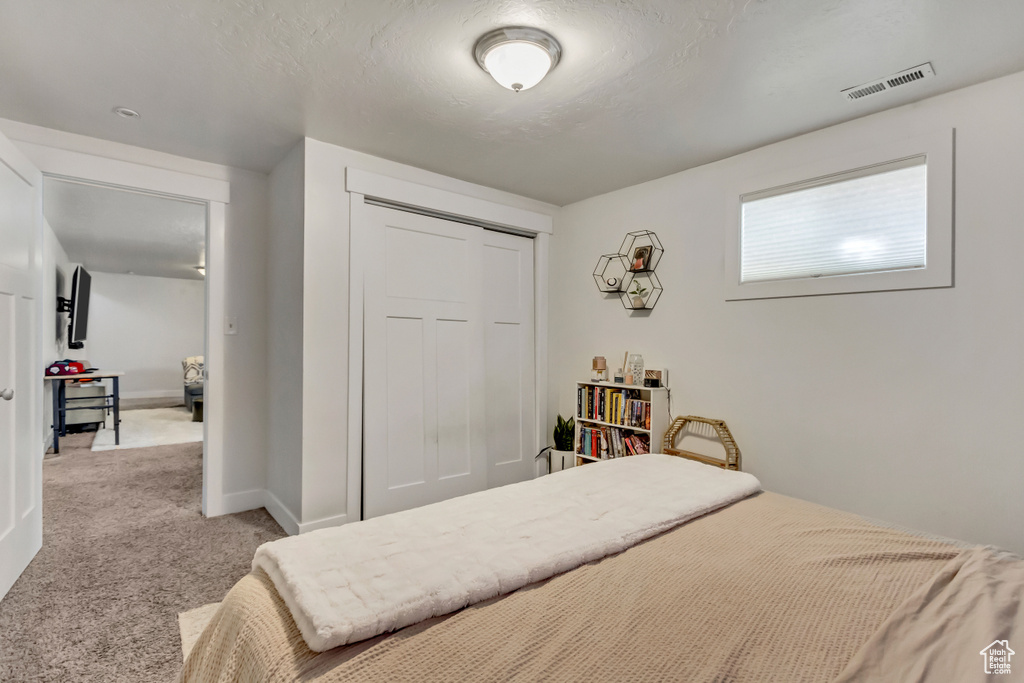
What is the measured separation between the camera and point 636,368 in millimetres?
3402

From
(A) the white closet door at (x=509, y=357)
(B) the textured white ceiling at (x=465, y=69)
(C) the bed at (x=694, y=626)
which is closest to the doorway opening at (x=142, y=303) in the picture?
(B) the textured white ceiling at (x=465, y=69)

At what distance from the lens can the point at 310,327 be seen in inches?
110

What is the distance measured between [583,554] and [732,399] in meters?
2.09

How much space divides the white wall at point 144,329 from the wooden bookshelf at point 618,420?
747cm

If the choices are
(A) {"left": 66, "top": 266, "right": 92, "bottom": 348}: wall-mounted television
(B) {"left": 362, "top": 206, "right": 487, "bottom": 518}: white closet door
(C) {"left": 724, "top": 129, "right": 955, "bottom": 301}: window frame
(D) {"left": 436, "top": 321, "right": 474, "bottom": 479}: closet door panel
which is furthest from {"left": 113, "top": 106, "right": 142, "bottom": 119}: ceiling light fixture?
(A) {"left": 66, "top": 266, "right": 92, "bottom": 348}: wall-mounted television

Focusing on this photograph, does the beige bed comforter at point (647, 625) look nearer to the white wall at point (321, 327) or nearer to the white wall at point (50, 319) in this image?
the white wall at point (321, 327)

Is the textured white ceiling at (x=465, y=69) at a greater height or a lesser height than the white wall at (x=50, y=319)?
greater

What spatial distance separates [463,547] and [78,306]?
7834mm

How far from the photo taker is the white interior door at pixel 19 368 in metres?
2.15

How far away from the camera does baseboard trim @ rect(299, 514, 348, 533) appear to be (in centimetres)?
276

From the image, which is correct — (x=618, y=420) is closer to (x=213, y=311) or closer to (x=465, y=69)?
(x=465, y=69)

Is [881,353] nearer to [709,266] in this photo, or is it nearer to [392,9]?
[709,266]

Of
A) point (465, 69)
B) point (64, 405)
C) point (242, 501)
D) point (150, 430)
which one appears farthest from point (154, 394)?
point (465, 69)

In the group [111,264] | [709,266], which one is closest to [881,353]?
[709,266]
